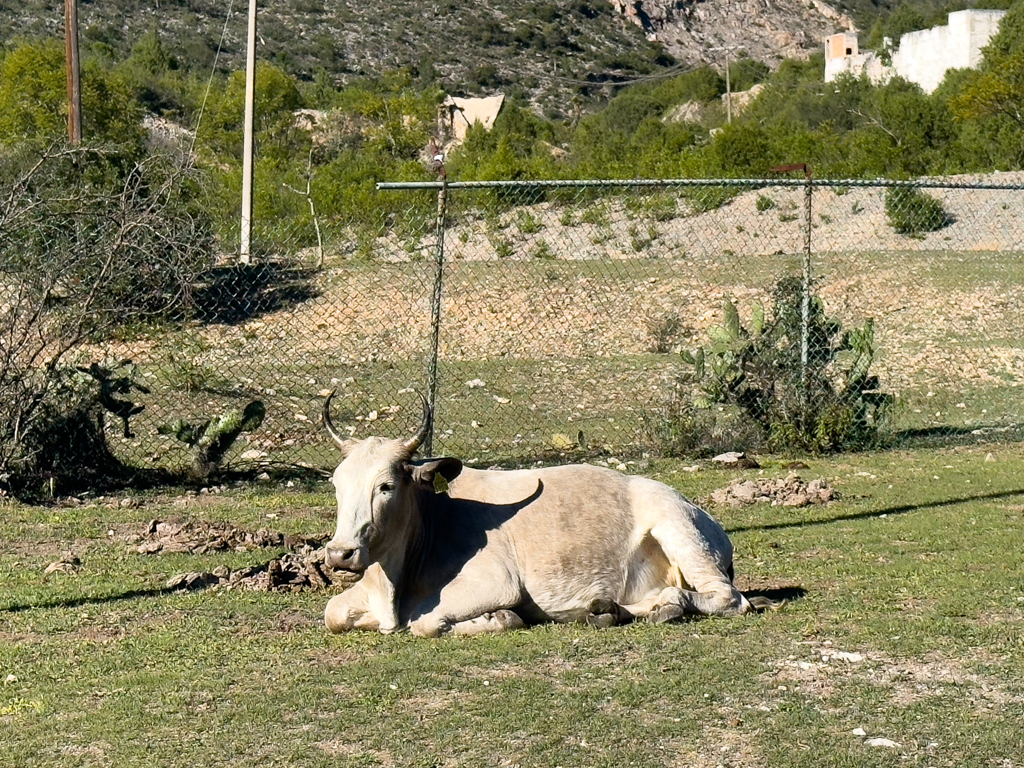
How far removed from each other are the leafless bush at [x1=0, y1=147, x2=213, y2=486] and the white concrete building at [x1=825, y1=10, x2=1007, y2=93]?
55.2 meters

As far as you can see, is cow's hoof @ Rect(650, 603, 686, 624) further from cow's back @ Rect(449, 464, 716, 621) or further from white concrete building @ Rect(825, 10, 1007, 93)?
white concrete building @ Rect(825, 10, 1007, 93)

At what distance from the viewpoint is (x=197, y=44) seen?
7088cm

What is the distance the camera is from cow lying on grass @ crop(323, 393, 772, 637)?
6668 mm

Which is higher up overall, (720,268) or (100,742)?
(720,268)

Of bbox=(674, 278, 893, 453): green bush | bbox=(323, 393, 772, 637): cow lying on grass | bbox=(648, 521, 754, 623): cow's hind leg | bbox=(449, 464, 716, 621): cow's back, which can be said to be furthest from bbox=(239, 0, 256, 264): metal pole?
bbox=(648, 521, 754, 623): cow's hind leg

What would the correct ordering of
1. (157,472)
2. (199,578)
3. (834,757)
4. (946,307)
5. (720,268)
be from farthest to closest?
(720,268) → (946,307) → (157,472) → (199,578) → (834,757)

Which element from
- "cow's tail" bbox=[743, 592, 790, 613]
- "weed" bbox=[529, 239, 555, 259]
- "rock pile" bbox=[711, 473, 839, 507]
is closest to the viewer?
"cow's tail" bbox=[743, 592, 790, 613]

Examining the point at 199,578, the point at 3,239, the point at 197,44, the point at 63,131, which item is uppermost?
the point at 197,44

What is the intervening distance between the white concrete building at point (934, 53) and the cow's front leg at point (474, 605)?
192 ft

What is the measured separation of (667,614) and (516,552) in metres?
0.77

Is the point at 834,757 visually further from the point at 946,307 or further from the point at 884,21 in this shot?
the point at 884,21

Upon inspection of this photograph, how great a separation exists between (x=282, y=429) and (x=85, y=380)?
2.77 meters

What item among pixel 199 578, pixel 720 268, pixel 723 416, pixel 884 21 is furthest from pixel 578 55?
pixel 199 578

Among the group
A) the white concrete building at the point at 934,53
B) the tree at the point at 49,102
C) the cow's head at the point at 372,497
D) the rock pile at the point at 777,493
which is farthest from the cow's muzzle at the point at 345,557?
the white concrete building at the point at 934,53
